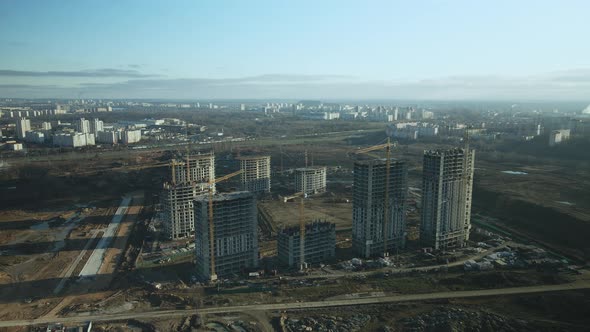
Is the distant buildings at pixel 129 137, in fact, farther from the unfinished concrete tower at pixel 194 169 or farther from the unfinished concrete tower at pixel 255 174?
the unfinished concrete tower at pixel 255 174

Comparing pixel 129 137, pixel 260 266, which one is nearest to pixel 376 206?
pixel 260 266

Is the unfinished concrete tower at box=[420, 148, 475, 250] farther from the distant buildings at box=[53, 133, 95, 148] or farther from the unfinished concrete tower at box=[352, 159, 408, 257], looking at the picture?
the distant buildings at box=[53, 133, 95, 148]

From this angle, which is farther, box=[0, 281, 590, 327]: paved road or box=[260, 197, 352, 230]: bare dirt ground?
box=[260, 197, 352, 230]: bare dirt ground

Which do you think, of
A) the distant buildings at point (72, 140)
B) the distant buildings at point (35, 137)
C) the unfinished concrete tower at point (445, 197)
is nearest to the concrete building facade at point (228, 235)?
the unfinished concrete tower at point (445, 197)

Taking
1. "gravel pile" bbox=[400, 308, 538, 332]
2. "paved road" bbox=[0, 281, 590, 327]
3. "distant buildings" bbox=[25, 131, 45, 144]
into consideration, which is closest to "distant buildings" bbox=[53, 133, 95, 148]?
"distant buildings" bbox=[25, 131, 45, 144]

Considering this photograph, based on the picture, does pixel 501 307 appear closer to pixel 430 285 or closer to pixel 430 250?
pixel 430 285

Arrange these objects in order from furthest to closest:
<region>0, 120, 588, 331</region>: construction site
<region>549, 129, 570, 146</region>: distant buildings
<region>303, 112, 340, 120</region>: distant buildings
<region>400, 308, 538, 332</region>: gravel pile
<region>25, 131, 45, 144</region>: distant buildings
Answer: <region>303, 112, 340, 120</region>: distant buildings < <region>25, 131, 45, 144</region>: distant buildings < <region>549, 129, 570, 146</region>: distant buildings < <region>0, 120, 588, 331</region>: construction site < <region>400, 308, 538, 332</region>: gravel pile

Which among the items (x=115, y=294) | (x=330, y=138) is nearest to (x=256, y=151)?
(x=330, y=138)

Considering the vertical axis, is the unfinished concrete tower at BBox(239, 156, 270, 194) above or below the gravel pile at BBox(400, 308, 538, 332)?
above
